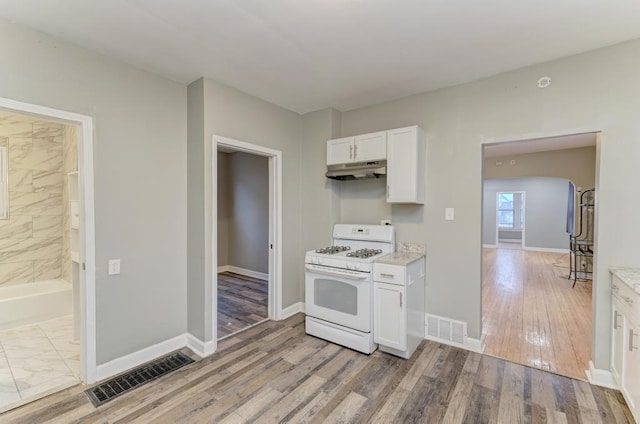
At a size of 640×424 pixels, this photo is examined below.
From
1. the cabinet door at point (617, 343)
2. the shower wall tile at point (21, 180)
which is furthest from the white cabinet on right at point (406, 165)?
the shower wall tile at point (21, 180)

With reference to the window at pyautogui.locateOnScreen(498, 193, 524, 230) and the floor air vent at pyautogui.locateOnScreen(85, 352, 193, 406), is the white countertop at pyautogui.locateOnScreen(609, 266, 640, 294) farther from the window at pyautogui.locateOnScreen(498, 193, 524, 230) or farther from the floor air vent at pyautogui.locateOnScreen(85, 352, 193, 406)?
the window at pyautogui.locateOnScreen(498, 193, 524, 230)

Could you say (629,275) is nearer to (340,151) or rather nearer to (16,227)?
(340,151)

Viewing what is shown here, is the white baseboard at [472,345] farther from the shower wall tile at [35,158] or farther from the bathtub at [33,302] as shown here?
the shower wall tile at [35,158]

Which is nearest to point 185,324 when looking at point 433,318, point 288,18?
point 433,318

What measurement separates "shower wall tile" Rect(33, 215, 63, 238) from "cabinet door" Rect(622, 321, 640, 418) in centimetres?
608

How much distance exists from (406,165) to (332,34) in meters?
1.46

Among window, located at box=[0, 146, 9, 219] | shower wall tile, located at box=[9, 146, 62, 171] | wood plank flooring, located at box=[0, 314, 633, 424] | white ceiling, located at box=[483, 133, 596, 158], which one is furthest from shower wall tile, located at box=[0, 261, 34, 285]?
white ceiling, located at box=[483, 133, 596, 158]

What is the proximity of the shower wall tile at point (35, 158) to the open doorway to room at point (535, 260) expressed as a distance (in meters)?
5.49

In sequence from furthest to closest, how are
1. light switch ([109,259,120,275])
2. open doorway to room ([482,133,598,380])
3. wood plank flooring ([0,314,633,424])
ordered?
open doorway to room ([482,133,598,380]) → light switch ([109,259,120,275]) → wood plank flooring ([0,314,633,424])

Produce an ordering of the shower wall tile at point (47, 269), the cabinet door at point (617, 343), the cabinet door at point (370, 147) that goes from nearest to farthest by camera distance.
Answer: the cabinet door at point (617, 343), the cabinet door at point (370, 147), the shower wall tile at point (47, 269)

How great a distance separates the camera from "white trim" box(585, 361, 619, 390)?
86.0 inches

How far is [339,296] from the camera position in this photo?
2932 mm

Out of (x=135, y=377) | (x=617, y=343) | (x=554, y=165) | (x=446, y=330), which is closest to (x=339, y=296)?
(x=446, y=330)

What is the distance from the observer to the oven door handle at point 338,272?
2.76 m
